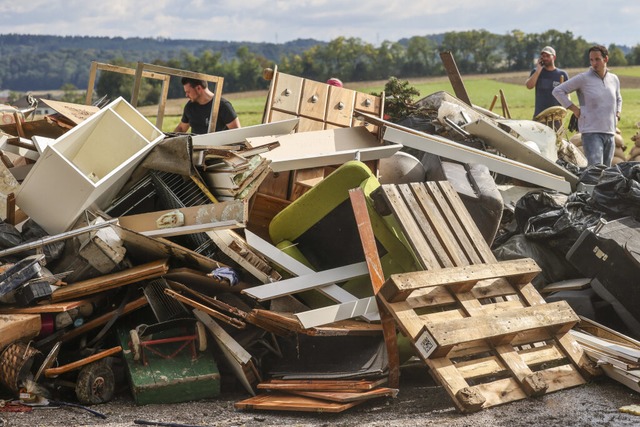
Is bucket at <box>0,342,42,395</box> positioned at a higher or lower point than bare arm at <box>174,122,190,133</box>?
lower

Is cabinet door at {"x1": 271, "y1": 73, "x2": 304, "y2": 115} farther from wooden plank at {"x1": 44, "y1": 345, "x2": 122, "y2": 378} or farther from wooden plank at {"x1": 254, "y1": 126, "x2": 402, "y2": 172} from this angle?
wooden plank at {"x1": 44, "y1": 345, "x2": 122, "y2": 378}

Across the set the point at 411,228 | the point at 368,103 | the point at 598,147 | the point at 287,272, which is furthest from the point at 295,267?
the point at 598,147

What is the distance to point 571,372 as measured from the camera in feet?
15.1

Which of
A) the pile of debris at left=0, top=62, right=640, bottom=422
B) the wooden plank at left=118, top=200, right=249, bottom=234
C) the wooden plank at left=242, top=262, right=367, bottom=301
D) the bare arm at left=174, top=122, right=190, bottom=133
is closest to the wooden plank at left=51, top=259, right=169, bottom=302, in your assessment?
the pile of debris at left=0, top=62, right=640, bottom=422

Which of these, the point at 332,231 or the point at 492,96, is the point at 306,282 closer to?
the point at 332,231

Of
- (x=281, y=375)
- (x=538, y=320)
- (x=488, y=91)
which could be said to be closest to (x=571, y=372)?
(x=538, y=320)

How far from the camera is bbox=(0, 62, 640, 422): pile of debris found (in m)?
4.55

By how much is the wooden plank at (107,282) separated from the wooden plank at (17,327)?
0.68 feet

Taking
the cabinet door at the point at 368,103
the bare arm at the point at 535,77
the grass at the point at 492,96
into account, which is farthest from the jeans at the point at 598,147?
the grass at the point at 492,96

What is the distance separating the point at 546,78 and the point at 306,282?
20.4 feet

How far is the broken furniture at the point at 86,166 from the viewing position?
5.23 meters

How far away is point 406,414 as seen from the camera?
420cm

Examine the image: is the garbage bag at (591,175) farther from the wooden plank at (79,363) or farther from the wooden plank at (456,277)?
the wooden plank at (79,363)

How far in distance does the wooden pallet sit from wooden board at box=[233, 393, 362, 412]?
1.74 feet
